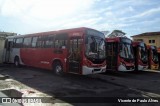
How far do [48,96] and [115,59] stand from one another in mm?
8862

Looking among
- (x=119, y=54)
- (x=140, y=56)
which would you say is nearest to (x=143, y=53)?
(x=140, y=56)

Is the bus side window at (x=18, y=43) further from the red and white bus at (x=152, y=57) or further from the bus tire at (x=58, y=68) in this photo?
the red and white bus at (x=152, y=57)

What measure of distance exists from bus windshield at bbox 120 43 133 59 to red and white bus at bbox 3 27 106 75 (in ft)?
9.27

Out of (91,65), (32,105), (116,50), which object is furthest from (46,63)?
(32,105)

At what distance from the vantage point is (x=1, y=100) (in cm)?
697

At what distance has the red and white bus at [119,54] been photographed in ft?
53.0

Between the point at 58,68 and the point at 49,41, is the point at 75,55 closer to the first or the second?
the point at 58,68

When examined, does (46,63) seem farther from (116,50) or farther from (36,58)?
(116,50)

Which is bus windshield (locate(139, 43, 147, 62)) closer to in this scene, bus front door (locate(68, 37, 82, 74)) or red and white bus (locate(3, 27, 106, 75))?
red and white bus (locate(3, 27, 106, 75))

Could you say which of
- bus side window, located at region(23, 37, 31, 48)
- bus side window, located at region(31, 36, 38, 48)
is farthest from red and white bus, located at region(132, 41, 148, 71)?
bus side window, located at region(23, 37, 31, 48)

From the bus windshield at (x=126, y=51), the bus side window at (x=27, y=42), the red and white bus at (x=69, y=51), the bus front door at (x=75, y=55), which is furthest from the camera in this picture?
the bus side window at (x=27, y=42)

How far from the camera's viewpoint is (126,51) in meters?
16.7

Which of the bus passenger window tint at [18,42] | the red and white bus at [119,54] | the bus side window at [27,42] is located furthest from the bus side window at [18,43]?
the red and white bus at [119,54]

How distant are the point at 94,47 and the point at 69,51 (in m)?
1.66
